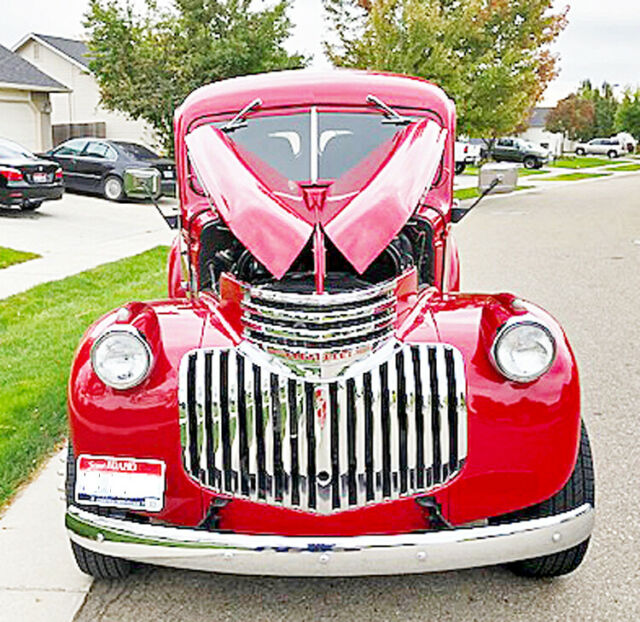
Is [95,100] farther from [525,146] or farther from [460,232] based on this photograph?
[460,232]

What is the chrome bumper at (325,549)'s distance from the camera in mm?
2793

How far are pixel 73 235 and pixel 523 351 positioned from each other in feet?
39.9

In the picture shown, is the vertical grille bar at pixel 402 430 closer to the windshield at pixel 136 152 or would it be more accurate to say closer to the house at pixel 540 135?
the windshield at pixel 136 152

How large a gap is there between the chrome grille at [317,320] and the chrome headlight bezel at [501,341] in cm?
38

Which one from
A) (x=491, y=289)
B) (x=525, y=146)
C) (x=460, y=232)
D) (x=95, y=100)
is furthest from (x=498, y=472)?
(x=525, y=146)

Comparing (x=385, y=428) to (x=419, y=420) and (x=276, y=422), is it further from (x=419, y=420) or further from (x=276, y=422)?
(x=276, y=422)

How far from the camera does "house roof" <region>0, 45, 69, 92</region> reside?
24725 mm

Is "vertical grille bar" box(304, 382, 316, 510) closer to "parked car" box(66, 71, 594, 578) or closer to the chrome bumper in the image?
"parked car" box(66, 71, 594, 578)

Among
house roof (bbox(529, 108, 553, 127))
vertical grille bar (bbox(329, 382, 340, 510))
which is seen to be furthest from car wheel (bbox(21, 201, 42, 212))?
house roof (bbox(529, 108, 553, 127))

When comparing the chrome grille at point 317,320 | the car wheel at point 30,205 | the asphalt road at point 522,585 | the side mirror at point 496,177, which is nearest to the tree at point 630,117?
the car wheel at point 30,205

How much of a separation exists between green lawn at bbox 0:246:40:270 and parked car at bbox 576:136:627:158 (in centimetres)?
5837

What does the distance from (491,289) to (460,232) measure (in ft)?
22.0

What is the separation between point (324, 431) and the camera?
287 cm

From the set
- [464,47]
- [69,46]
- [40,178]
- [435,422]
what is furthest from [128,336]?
[69,46]
